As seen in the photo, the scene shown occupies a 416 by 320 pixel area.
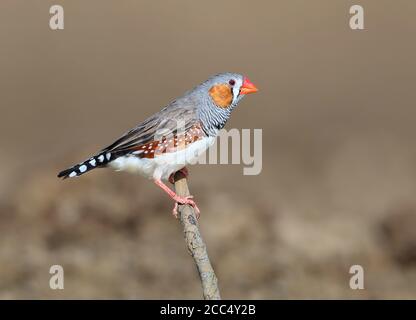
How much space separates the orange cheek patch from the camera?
225 inches

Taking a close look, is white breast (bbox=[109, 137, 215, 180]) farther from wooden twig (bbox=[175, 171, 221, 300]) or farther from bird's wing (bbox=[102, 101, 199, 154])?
wooden twig (bbox=[175, 171, 221, 300])

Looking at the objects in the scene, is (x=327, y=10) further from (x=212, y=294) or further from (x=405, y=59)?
(x=212, y=294)

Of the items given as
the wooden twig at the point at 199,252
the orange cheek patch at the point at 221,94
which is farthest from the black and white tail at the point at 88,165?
the orange cheek patch at the point at 221,94

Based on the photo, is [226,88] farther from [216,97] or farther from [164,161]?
[164,161]

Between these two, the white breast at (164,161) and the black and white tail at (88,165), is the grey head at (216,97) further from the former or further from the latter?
the black and white tail at (88,165)

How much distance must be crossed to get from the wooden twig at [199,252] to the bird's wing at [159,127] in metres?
0.48

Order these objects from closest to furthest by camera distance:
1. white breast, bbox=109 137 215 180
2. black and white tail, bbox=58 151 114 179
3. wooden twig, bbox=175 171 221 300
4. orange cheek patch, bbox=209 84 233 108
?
wooden twig, bbox=175 171 221 300, black and white tail, bbox=58 151 114 179, white breast, bbox=109 137 215 180, orange cheek patch, bbox=209 84 233 108

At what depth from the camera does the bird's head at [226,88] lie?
568 centimetres

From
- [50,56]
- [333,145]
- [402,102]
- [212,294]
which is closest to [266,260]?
[333,145]

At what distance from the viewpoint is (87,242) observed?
9703mm

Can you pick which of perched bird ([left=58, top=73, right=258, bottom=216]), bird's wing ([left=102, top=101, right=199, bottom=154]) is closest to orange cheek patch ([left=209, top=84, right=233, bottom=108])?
perched bird ([left=58, top=73, right=258, bottom=216])

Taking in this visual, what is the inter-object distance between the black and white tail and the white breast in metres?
0.09

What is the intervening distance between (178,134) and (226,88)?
413mm

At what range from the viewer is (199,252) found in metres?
4.93
